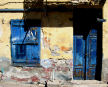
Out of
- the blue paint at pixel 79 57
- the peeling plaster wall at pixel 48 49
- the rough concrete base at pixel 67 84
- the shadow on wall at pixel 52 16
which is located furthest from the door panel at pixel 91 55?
the shadow on wall at pixel 52 16

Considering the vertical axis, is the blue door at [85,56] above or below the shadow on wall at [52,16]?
below

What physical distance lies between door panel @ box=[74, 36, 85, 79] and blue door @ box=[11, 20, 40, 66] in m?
1.32

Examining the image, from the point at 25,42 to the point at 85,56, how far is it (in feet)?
7.01

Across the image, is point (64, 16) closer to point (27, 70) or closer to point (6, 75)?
point (27, 70)

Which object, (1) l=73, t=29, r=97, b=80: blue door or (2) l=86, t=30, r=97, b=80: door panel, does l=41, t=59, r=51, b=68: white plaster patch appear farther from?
(2) l=86, t=30, r=97, b=80: door panel

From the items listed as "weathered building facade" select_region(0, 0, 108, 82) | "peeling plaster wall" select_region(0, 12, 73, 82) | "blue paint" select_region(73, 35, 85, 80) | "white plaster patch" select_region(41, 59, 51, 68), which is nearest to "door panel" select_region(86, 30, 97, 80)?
"weathered building facade" select_region(0, 0, 108, 82)

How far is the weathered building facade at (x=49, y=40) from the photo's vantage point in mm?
6391

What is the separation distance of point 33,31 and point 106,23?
242 centimetres

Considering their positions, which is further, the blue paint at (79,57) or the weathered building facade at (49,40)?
the blue paint at (79,57)

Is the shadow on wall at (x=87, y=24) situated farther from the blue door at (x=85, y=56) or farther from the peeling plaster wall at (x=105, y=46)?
the peeling plaster wall at (x=105, y=46)

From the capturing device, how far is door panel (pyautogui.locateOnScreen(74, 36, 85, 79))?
672cm

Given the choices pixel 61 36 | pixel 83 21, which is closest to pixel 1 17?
pixel 61 36

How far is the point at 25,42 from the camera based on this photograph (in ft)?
21.2

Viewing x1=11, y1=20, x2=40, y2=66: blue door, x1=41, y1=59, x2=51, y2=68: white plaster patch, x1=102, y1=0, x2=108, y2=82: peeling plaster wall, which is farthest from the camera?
→ x1=41, y1=59, x2=51, y2=68: white plaster patch
